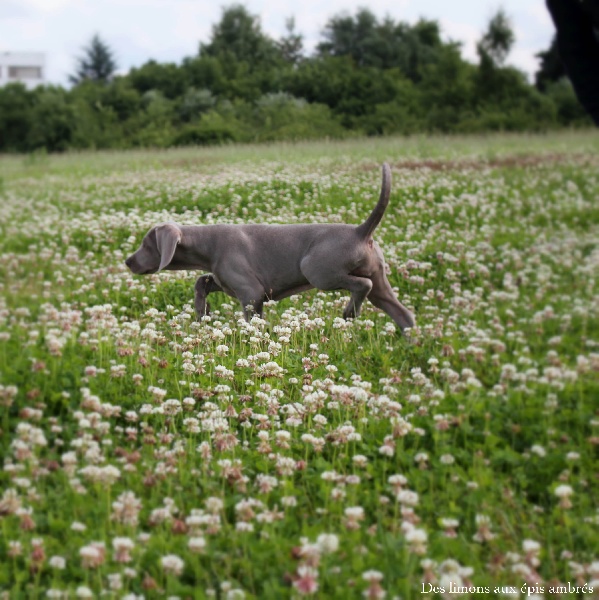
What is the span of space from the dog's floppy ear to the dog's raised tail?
1.68 metres

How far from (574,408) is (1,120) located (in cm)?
4280

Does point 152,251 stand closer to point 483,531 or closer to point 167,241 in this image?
point 167,241

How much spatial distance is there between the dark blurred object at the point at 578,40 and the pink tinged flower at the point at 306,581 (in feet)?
26.4

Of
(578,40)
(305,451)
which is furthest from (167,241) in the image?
(578,40)

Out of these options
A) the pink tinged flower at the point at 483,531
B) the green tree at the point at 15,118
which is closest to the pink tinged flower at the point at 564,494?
the pink tinged flower at the point at 483,531

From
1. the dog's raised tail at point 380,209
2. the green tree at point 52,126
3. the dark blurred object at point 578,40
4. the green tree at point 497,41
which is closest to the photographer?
the dog's raised tail at point 380,209

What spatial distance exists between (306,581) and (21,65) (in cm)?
9352

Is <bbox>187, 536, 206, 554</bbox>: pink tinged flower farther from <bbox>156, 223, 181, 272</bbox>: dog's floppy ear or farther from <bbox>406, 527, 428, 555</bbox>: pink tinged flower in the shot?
<bbox>156, 223, 181, 272</bbox>: dog's floppy ear

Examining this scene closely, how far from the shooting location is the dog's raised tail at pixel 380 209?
6.64 m

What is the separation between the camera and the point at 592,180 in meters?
16.9

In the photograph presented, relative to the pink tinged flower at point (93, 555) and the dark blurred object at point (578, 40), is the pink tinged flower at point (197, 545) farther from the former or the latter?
the dark blurred object at point (578, 40)

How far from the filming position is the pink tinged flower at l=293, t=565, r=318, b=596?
3.11 metres

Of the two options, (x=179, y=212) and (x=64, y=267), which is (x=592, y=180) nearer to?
(x=179, y=212)

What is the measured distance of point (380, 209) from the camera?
6.65m
